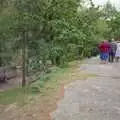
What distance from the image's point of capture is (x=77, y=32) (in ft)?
77.0

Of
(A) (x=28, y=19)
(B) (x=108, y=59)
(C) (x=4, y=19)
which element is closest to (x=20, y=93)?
(C) (x=4, y=19)

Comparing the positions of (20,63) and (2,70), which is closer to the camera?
(20,63)

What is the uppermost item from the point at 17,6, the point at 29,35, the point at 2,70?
the point at 17,6

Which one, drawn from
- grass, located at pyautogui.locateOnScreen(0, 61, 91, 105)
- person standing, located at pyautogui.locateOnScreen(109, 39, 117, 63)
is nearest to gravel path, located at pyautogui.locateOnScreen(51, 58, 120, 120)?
grass, located at pyautogui.locateOnScreen(0, 61, 91, 105)

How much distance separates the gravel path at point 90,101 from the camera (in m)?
10.5

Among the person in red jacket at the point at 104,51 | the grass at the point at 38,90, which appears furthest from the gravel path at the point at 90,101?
the person in red jacket at the point at 104,51

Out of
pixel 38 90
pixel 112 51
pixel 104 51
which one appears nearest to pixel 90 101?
pixel 38 90

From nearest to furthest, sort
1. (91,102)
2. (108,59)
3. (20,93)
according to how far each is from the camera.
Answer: (91,102) < (20,93) < (108,59)

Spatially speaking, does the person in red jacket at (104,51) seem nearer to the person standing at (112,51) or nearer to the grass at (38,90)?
the person standing at (112,51)

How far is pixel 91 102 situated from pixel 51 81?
4360 mm

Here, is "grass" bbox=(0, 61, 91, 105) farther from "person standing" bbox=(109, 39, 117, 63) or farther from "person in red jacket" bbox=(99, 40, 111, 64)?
"person standing" bbox=(109, 39, 117, 63)

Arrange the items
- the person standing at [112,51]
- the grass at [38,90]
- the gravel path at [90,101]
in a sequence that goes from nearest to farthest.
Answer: the gravel path at [90,101] < the grass at [38,90] < the person standing at [112,51]

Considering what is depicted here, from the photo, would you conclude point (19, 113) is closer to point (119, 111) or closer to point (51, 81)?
point (119, 111)

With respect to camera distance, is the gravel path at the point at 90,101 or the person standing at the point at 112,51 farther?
the person standing at the point at 112,51
